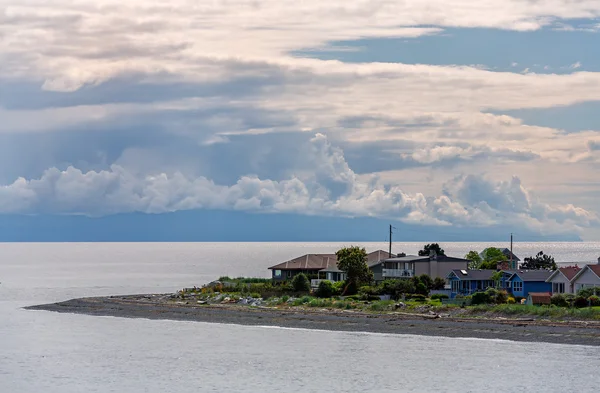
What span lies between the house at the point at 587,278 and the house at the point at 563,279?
2.45 feet

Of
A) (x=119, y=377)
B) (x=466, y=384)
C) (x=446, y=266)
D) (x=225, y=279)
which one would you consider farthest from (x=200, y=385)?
(x=225, y=279)

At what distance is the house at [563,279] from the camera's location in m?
85.2

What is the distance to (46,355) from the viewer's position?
66812 mm

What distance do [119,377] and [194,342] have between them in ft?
51.0

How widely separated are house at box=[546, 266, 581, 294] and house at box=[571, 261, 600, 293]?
0.75 meters

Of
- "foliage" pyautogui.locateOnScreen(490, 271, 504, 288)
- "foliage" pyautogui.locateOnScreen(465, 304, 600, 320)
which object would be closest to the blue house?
"foliage" pyautogui.locateOnScreen(490, 271, 504, 288)

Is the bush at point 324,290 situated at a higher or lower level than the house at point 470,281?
lower

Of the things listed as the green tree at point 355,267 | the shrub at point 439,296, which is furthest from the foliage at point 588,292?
the green tree at point 355,267

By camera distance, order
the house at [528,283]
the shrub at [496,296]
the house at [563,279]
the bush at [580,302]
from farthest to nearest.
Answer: the house at [528,283] → the house at [563,279] → the shrub at [496,296] → the bush at [580,302]

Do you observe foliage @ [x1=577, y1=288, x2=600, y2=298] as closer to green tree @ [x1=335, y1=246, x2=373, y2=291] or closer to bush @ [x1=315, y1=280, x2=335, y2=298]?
bush @ [x1=315, y1=280, x2=335, y2=298]

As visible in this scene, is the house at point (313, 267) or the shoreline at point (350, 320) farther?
the house at point (313, 267)

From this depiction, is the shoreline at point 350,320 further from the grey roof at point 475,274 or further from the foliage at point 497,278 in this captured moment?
the foliage at point 497,278

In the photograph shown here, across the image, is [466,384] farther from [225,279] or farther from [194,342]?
[225,279]

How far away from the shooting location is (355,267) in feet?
336
